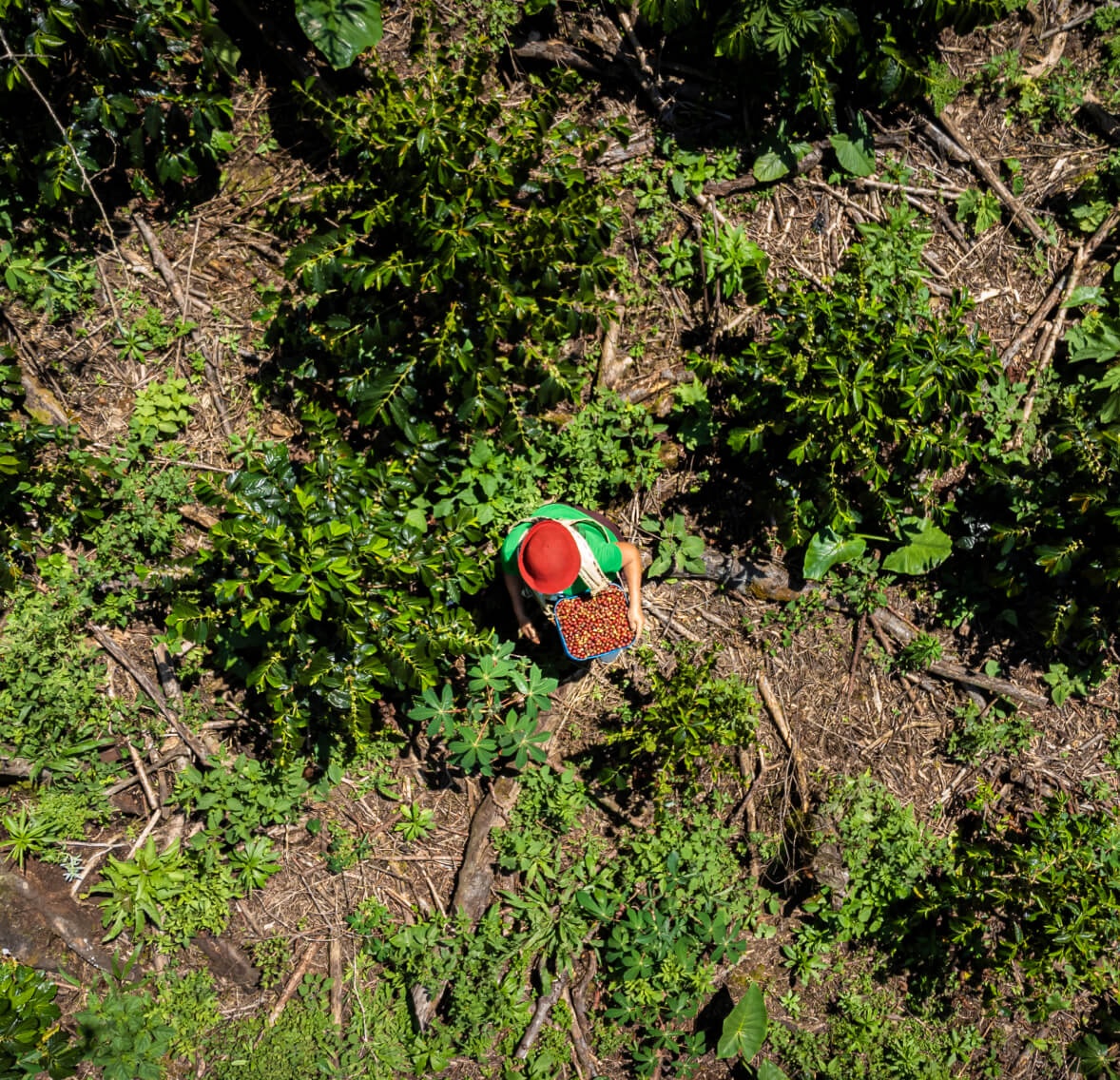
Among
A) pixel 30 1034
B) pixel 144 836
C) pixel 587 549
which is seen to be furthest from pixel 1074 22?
pixel 30 1034

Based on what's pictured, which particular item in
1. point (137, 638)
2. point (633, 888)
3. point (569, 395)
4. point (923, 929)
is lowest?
point (923, 929)

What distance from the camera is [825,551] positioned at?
477 cm

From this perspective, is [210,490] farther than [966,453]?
No

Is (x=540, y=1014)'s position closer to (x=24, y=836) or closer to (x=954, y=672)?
(x=24, y=836)

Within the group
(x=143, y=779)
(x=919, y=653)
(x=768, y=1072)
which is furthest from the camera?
(x=919, y=653)

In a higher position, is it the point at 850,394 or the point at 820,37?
the point at 820,37

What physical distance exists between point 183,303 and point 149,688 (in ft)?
7.53

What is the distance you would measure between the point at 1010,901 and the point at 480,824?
3113 mm

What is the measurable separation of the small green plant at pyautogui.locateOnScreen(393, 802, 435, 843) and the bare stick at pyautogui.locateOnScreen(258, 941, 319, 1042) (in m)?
0.83

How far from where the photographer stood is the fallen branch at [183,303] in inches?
184

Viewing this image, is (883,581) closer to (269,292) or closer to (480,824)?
(480,824)

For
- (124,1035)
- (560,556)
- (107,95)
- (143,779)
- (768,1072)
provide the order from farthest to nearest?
(768,1072) → (143,779) → (124,1035) → (107,95) → (560,556)

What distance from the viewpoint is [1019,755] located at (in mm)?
5078

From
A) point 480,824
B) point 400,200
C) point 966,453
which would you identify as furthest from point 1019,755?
point 400,200
